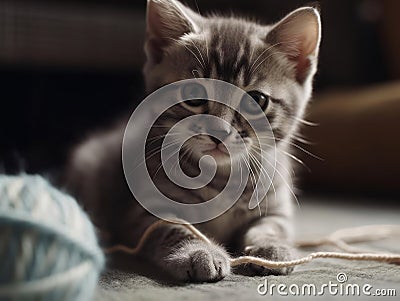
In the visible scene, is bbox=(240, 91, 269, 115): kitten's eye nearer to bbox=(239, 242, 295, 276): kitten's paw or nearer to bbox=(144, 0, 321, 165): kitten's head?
bbox=(144, 0, 321, 165): kitten's head

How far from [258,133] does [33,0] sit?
5.59 feet

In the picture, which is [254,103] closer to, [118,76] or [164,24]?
[164,24]

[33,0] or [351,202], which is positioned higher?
[33,0]

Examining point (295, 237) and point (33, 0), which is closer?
point (295, 237)

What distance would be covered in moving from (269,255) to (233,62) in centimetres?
39

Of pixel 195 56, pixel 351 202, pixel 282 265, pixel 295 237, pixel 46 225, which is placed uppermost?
pixel 195 56

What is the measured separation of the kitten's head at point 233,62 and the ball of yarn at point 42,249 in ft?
1.18

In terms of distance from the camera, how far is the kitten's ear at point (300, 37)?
1117mm

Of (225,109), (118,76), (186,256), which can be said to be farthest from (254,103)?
(118,76)

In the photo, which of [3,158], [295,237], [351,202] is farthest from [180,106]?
[3,158]

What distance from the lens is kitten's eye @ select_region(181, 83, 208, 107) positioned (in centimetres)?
104

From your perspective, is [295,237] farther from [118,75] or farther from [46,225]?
[118,75]

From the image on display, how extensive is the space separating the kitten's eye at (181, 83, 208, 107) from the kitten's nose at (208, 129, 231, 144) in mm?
68

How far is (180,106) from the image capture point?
3.53ft
